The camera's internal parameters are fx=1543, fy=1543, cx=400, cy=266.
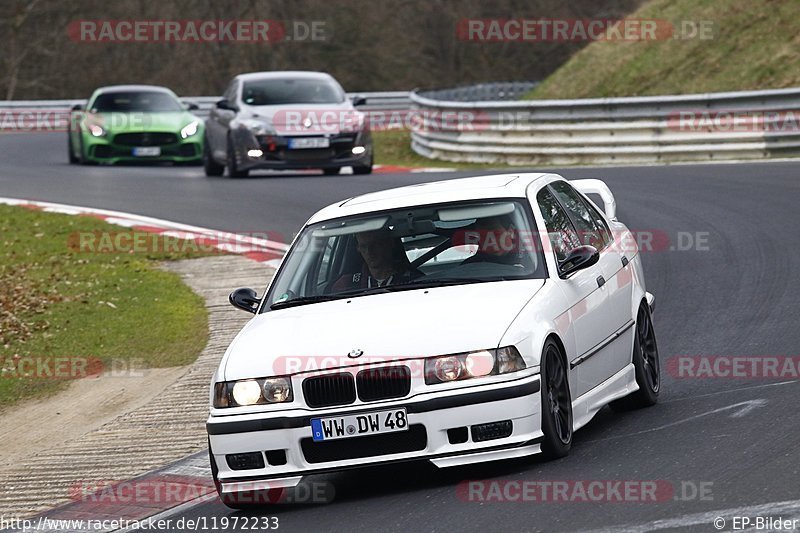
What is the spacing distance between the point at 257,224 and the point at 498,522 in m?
12.4

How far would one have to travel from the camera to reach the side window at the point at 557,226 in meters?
8.23

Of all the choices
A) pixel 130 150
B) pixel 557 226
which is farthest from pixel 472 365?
pixel 130 150

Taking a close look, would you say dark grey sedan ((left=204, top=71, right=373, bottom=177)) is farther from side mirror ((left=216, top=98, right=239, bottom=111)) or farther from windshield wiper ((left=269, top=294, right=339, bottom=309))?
windshield wiper ((left=269, top=294, right=339, bottom=309))

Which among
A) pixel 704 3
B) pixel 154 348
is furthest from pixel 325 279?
pixel 704 3

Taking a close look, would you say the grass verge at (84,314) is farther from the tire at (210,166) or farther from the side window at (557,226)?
the tire at (210,166)

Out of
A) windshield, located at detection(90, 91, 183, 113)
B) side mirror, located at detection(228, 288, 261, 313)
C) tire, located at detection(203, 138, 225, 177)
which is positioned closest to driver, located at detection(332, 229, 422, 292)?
side mirror, located at detection(228, 288, 261, 313)

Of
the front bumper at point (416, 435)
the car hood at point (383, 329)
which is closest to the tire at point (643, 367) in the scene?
the car hood at point (383, 329)

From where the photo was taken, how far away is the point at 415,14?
2349 inches

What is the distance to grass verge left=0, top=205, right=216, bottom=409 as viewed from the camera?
1192 cm

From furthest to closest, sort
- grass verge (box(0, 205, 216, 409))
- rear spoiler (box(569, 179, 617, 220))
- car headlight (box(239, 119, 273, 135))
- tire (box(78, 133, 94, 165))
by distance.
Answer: tire (box(78, 133, 94, 165)) < car headlight (box(239, 119, 273, 135)) < grass verge (box(0, 205, 216, 409)) < rear spoiler (box(569, 179, 617, 220))

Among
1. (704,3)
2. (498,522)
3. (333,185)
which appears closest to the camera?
(498,522)

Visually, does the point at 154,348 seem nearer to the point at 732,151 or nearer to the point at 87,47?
the point at 732,151

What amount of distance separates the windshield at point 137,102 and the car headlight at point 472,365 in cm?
2193

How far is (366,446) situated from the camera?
22.8 ft
